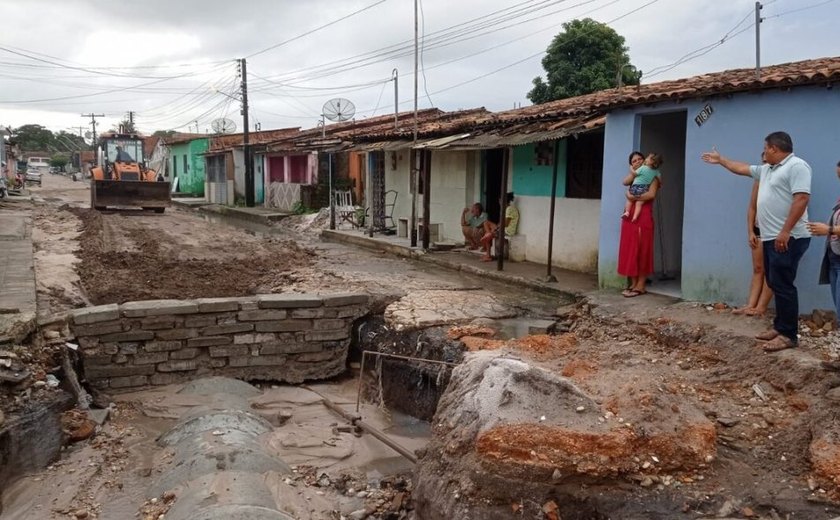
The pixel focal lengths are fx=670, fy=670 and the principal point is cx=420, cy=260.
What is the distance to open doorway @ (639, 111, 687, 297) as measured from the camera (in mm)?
8688

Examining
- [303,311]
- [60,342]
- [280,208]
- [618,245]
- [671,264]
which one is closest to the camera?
[60,342]

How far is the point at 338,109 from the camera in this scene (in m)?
21.5

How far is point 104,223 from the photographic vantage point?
724 inches

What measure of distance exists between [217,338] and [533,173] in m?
6.54

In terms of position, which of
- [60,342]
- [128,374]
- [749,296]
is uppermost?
[749,296]

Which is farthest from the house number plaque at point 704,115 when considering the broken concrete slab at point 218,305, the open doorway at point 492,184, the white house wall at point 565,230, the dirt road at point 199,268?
the open doorway at point 492,184

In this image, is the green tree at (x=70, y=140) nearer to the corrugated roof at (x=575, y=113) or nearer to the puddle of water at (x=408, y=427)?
the corrugated roof at (x=575, y=113)

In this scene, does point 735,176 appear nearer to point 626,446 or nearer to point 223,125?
point 626,446

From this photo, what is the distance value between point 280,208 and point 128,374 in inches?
774

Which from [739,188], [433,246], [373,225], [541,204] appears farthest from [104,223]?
[739,188]

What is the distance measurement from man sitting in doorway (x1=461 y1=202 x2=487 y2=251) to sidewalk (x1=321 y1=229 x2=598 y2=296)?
0.23 m

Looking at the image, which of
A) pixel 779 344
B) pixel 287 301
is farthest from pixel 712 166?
pixel 287 301

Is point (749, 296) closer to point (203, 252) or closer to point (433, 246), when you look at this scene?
point (433, 246)

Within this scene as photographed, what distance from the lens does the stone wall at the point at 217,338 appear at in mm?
6875
